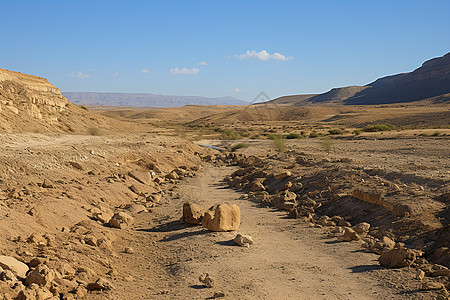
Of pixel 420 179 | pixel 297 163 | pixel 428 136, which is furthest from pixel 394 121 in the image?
pixel 420 179

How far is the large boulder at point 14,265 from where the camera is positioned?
662cm

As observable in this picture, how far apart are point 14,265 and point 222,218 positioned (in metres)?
5.25

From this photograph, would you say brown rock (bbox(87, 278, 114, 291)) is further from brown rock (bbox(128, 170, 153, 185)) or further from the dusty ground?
brown rock (bbox(128, 170, 153, 185))

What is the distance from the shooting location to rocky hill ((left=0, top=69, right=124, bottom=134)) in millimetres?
26598

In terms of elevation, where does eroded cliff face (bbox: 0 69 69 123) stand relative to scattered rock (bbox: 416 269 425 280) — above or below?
above

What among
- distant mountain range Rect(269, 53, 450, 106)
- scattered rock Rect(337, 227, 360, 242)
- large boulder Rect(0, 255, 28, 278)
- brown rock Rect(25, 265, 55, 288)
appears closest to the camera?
brown rock Rect(25, 265, 55, 288)

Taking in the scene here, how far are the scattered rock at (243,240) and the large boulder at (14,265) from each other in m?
4.72

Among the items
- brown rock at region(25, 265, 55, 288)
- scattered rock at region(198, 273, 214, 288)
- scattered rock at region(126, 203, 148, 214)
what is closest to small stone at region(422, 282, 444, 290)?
scattered rock at region(198, 273, 214, 288)

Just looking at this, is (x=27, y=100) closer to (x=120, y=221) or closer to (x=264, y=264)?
(x=120, y=221)

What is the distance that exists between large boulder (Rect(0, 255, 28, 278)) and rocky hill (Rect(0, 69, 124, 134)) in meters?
18.4

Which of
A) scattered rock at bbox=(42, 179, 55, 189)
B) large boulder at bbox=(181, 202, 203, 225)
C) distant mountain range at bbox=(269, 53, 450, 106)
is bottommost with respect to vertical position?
large boulder at bbox=(181, 202, 203, 225)

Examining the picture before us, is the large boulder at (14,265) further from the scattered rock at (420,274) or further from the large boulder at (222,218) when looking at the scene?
the scattered rock at (420,274)

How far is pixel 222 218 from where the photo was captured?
10867 mm

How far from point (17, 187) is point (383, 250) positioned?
961cm
